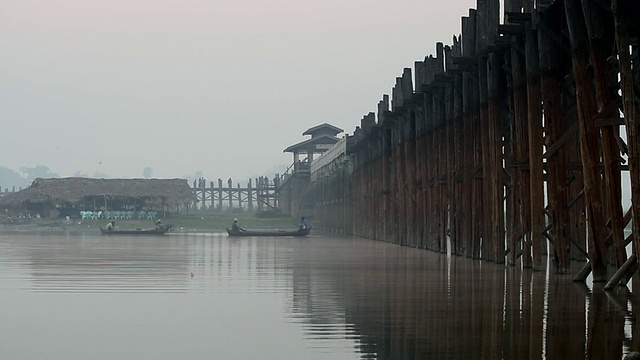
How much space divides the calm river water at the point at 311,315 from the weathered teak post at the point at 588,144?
64 cm

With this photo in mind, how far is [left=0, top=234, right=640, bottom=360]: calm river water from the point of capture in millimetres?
9172

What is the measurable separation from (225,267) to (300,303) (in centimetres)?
923

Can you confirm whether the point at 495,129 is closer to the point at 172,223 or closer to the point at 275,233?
the point at 275,233

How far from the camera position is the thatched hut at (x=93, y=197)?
284ft

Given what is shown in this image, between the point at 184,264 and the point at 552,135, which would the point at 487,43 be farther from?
the point at 184,264

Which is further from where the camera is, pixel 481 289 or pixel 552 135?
pixel 552 135

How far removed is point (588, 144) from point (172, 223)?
67261 millimetres

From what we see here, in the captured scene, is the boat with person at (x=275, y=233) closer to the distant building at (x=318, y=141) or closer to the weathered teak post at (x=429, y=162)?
the weathered teak post at (x=429, y=162)

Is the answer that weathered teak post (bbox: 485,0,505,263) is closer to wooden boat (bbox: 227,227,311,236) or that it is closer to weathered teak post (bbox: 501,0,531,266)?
weathered teak post (bbox: 501,0,531,266)

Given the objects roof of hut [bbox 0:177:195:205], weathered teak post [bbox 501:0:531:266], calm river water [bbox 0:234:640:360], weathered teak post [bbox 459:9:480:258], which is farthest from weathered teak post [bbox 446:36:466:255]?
roof of hut [bbox 0:177:195:205]

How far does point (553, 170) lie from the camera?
1828 cm

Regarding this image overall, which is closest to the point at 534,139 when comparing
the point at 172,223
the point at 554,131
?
the point at 554,131

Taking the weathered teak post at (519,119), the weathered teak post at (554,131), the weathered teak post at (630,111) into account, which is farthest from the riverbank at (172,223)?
the weathered teak post at (630,111)

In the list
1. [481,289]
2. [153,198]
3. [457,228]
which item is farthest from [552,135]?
[153,198]
